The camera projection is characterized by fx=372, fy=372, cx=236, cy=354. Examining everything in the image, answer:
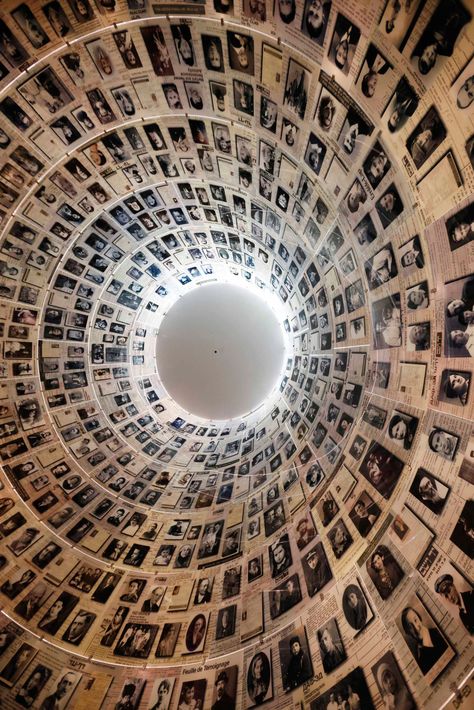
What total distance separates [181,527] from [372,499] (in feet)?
27.1

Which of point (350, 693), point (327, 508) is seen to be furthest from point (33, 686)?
point (327, 508)

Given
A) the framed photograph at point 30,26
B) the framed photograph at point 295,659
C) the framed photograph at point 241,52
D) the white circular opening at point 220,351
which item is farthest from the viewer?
the white circular opening at point 220,351

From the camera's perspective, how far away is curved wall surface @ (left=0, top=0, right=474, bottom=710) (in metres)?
4.49

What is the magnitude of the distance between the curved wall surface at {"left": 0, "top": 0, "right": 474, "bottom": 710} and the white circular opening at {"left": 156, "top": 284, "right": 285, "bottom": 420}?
67.6 inches

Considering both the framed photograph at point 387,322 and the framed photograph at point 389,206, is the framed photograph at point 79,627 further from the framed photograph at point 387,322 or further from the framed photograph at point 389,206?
the framed photograph at point 389,206

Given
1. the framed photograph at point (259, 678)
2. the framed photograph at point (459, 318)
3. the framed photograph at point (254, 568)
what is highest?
the framed photograph at point (459, 318)

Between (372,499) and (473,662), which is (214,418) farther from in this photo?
(473,662)

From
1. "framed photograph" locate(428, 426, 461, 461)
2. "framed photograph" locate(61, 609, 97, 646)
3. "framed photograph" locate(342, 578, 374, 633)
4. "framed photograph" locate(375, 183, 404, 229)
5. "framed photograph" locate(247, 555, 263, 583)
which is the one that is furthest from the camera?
"framed photograph" locate(61, 609, 97, 646)

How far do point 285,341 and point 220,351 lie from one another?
4.45 meters

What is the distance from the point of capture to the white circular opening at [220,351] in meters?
17.3

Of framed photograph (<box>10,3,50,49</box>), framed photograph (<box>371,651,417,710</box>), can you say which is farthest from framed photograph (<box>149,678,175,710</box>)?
framed photograph (<box>10,3,50,49</box>)

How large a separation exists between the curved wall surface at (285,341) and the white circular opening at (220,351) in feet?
5.63

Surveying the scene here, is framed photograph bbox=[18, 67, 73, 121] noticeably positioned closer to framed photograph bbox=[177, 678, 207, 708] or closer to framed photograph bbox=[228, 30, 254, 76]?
framed photograph bbox=[228, 30, 254, 76]

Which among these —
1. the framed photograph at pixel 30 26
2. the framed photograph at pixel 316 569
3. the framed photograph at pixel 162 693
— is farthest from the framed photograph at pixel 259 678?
the framed photograph at pixel 30 26
